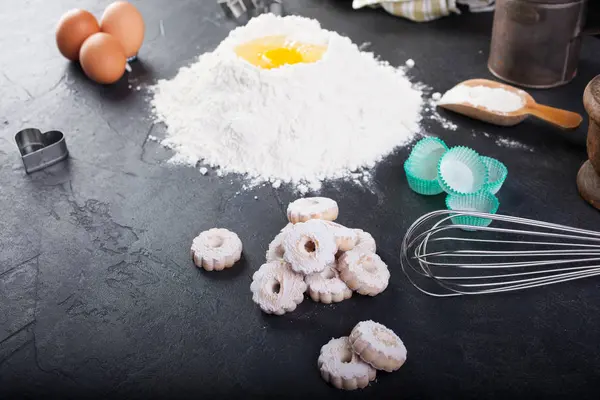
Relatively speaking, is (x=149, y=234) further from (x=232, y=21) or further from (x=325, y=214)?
(x=232, y=21)

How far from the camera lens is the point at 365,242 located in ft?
3.43

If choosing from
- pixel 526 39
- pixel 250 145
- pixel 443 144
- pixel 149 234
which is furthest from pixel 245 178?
pixel 526 39

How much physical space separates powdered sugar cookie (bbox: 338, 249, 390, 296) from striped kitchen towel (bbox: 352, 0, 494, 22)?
1003 millimetres

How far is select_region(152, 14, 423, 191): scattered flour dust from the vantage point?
1286 mm

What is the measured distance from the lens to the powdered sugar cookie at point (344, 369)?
87 centimetres

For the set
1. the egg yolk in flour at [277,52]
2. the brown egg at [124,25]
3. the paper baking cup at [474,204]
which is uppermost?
the brown egg at [124,25]

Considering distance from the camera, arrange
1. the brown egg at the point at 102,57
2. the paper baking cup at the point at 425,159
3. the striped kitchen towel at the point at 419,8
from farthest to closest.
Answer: the striped kitchen towel at the point at 419,8
the brown egg at the point at 102,57
the paper baking cup at the point at 425,159

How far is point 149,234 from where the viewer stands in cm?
115

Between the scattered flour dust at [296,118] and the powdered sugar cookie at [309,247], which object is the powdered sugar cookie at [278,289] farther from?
the scattered flour dust at [296,118]

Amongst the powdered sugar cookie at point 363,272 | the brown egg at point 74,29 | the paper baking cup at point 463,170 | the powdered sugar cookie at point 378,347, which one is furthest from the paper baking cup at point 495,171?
the brown egg at point 74,29

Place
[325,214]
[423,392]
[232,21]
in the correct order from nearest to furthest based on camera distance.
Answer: [423,392], [325,214], [232,21]

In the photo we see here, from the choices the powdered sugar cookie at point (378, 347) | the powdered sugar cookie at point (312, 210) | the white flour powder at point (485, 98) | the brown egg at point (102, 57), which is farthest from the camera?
the brown egg at point (102, 57)

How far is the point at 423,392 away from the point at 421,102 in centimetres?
79

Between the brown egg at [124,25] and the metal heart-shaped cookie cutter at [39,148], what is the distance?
34cm
